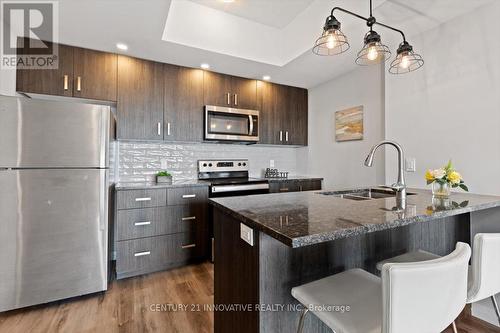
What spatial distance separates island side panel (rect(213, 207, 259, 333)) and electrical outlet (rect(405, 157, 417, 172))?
74.1 inches

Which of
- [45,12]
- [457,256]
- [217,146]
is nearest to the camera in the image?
[457,256]

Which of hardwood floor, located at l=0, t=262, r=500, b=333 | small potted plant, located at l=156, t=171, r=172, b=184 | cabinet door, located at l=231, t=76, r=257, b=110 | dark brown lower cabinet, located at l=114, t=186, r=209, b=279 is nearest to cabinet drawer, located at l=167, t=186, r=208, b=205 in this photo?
dark brown lower cabinet, located at l=114, t=186, r=209, b=279

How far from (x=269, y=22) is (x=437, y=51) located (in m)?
1.69

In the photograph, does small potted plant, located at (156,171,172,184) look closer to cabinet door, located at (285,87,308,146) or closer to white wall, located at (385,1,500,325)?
cabinet door, located at (285,87,308,146)

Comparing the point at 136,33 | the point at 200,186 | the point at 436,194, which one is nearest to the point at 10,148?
the point at 136,33

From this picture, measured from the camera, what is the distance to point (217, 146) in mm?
3383

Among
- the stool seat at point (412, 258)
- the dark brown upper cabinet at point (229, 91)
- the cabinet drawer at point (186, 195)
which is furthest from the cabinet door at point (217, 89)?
the stool seat at point (412, 258)

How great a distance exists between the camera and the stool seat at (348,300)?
0.81 meters

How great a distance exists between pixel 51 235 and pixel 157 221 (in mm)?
850

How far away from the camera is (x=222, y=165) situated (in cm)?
337

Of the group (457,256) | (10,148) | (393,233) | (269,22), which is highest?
(269,22)

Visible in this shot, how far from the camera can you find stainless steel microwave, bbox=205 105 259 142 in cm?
300

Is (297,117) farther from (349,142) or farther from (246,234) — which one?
(246,234)

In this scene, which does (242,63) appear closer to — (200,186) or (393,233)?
(200,186)
